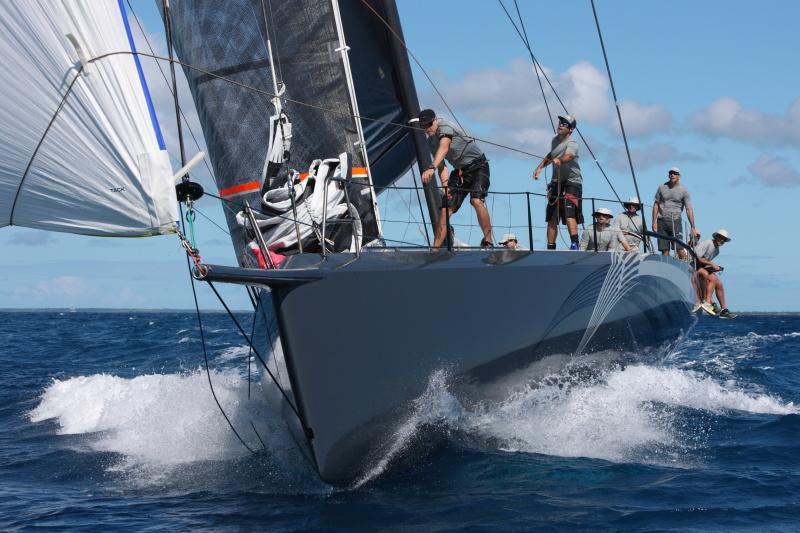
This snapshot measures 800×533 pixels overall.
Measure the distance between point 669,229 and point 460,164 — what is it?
392cm

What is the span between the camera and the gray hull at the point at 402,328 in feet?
17.2

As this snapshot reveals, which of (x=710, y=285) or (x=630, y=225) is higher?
(x=630, y=225)

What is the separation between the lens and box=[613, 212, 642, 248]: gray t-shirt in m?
9.12

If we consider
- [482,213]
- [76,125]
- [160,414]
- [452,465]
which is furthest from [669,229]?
[76,125]

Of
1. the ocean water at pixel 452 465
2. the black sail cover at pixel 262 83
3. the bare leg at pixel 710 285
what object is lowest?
the ocean water at pixel 452 465

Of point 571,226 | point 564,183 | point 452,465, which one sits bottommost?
point 452,465

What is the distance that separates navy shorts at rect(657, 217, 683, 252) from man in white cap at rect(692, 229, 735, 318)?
2.59ft

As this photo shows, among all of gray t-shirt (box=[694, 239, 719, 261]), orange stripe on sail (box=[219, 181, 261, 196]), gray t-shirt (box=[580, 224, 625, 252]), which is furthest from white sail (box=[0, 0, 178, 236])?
gray t-shirt (box=[694, 239, 719, 261])

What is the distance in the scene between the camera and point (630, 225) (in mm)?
9266

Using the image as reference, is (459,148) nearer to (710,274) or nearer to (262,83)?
(262,83)

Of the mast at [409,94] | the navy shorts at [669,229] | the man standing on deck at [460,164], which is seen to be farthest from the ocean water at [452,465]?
the mast at [409,94]

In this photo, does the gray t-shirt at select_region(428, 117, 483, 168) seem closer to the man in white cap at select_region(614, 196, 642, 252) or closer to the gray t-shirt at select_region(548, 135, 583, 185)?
the gray t-shirt at select_region(548, 135, 583, 185)

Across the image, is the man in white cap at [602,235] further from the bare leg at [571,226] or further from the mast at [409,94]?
the mast at [409,94]

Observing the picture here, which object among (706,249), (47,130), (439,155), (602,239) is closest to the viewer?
(47,130)
